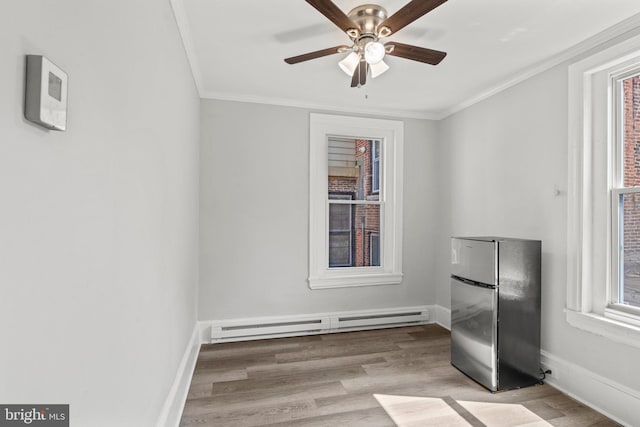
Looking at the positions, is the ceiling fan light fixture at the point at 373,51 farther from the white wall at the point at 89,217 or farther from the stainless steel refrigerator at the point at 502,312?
the stainless steel refrigerator at the point at 502,312

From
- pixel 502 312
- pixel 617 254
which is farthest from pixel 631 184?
pixel 502 312

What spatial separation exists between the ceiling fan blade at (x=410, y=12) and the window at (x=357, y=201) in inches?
74.7

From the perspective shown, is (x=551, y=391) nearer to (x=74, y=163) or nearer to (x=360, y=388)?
(x=360, y=388)

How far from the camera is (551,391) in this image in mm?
2484

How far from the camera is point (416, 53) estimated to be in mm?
2055

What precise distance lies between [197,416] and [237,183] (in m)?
2.09

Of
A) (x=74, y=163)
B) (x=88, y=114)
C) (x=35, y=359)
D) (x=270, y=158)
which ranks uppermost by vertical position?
(x=270, y=158)

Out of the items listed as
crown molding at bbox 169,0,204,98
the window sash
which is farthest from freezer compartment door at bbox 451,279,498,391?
crown molding at bbox 169,0,204,98

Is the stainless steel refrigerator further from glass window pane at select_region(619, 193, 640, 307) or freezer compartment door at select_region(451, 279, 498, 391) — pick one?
glass window pane at select_region(619, 193, 640, 307)

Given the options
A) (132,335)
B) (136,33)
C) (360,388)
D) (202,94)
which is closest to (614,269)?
(360,388)

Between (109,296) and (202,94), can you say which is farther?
(202,94)

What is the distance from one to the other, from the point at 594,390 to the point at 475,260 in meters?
1.12

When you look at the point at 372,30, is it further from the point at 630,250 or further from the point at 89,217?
the point at 630,250

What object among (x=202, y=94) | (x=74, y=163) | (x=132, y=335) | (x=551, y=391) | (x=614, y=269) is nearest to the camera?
(x=74, y=163)
